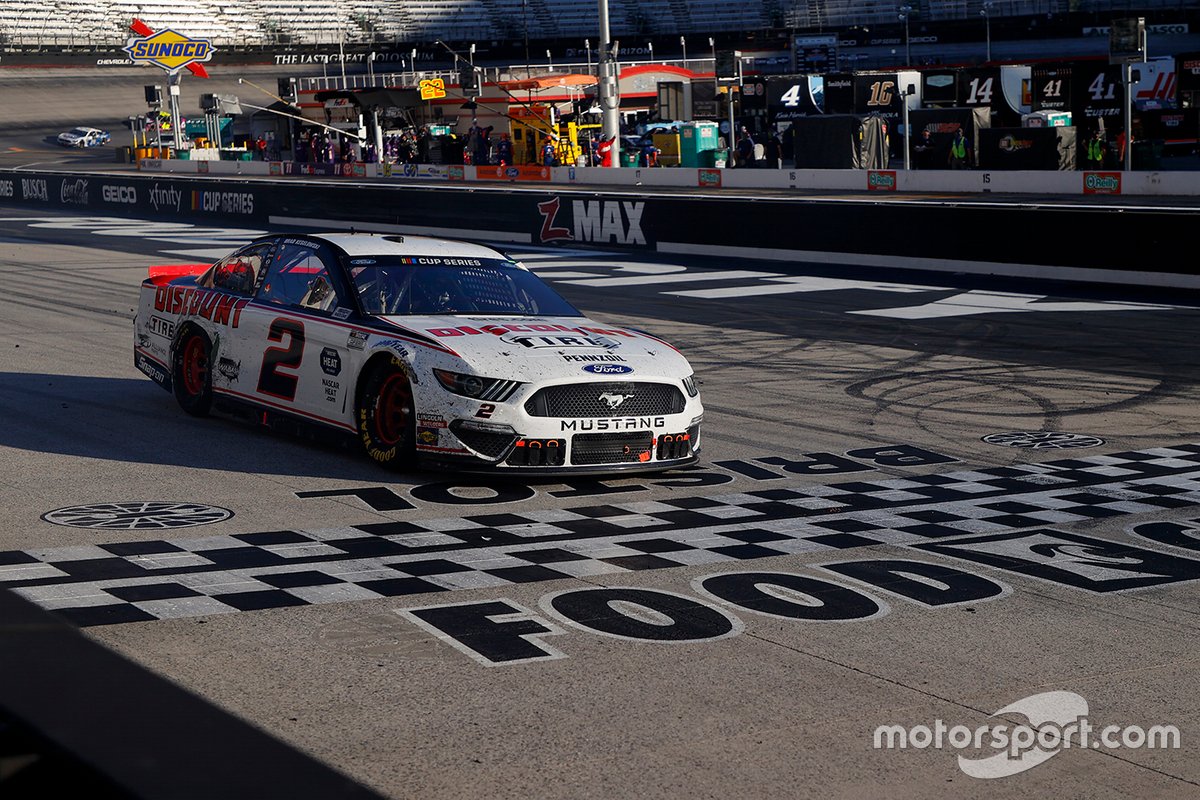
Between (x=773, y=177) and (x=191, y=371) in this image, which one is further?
(x=773, y=177)

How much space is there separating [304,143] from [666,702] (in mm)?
57679

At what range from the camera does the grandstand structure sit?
84.5 meters

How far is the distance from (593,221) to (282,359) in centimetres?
1739

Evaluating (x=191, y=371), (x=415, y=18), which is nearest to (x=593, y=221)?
(x=191, y=371)

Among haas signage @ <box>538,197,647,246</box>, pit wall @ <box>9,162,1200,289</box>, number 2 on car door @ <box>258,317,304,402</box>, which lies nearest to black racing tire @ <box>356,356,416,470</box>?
number 2 on car door @ <box>258,317,304,402</box>

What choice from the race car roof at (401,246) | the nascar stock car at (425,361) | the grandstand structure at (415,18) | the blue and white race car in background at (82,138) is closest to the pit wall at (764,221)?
the race car roof at (401,246)

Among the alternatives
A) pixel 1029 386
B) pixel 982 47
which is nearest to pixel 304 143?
pixel 982 47

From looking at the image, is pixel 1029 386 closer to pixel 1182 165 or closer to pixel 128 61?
pixel 1182 165

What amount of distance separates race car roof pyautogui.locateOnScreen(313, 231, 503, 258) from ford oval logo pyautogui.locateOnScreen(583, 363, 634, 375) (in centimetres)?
191

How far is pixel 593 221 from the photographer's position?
26859 millimetres

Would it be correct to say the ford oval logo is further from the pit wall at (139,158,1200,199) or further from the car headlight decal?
the pit wall at (139,158,1200,199)

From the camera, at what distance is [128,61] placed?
87438 mm

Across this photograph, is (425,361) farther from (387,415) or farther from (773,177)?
(773,177)

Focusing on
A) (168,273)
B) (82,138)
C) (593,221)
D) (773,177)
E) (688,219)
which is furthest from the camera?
(82,138)
